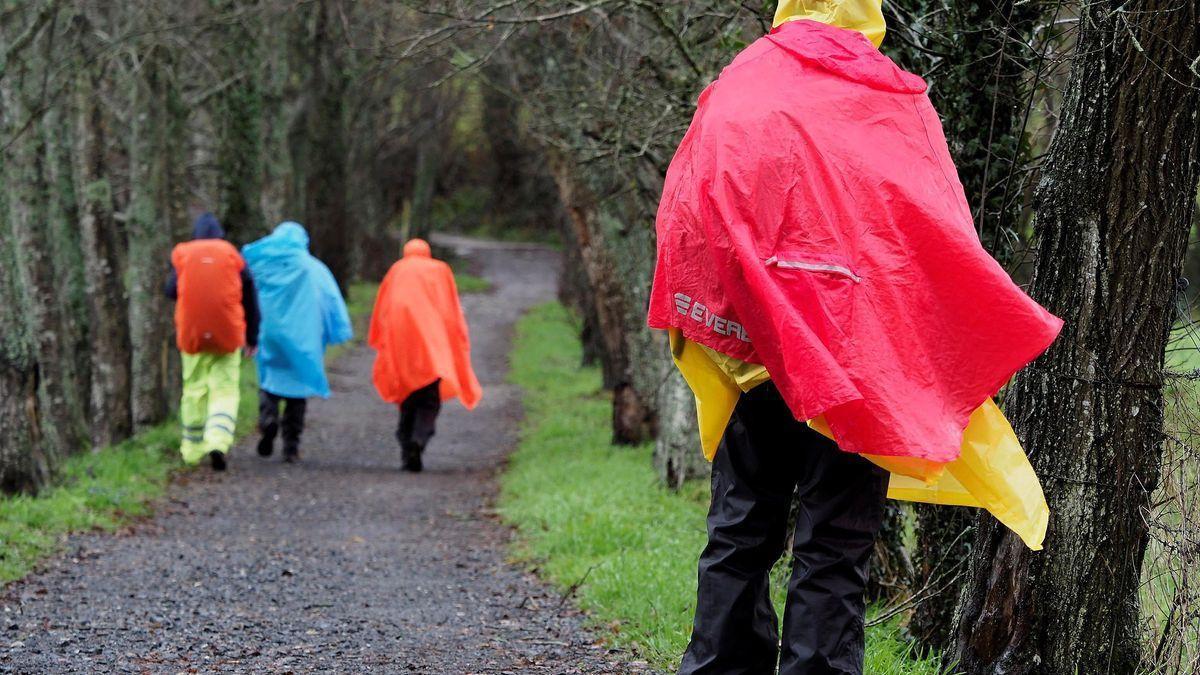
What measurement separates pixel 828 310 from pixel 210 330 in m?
8.20

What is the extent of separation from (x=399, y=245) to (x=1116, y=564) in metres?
35.1

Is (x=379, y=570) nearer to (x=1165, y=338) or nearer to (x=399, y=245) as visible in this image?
(x=1165, y=338)

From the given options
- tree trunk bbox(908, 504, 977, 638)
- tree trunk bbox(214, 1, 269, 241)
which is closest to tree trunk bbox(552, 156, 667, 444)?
tree trunk bbox(214, 1, 269, 241)

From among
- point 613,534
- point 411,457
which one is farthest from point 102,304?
point 613,534

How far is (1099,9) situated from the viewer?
12.0 ft

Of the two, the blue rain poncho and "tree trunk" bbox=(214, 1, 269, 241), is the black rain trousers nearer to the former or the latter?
the blue rain poncho

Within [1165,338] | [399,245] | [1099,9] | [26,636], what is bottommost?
[399,245]

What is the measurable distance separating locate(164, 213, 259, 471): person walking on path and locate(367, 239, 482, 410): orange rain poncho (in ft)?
3.78

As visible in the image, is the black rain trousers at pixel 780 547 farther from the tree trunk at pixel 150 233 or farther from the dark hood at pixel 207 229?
the tree trunk at pixel 150 233

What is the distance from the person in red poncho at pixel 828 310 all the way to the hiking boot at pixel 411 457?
8.39m

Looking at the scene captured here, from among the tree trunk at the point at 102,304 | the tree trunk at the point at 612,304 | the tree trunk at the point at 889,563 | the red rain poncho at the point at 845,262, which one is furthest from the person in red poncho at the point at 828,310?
the tree trunk at the point at 102,304

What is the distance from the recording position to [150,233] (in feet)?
40.2

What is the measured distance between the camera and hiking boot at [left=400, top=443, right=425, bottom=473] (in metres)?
11.7

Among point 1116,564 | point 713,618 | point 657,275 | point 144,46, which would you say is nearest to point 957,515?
point 1116,564
